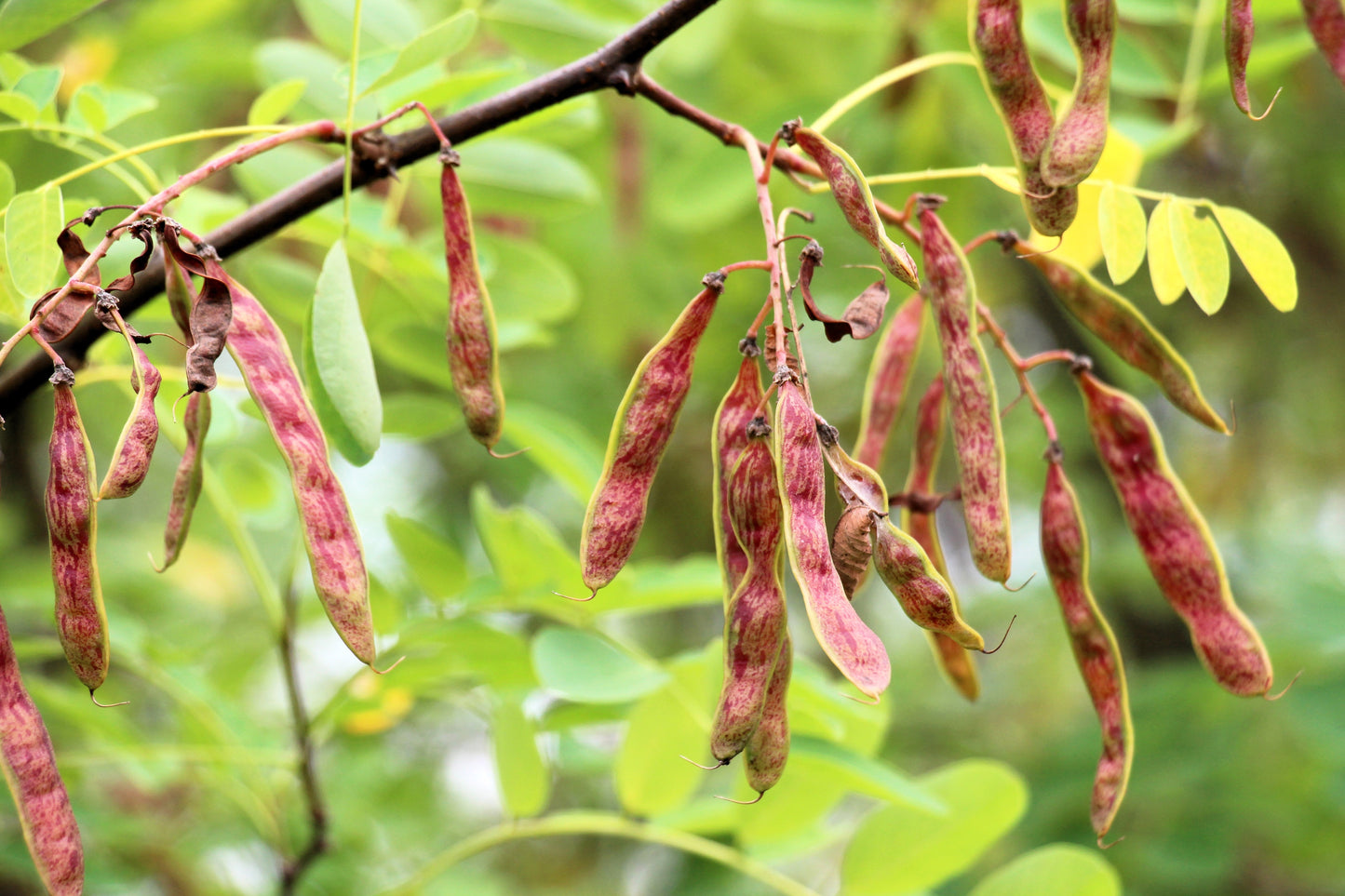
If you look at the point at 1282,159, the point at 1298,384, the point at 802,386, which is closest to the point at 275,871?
the point at 802,386

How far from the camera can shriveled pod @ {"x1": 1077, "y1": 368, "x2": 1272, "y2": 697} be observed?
916mm

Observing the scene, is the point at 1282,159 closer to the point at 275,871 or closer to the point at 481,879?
the point at 481,879

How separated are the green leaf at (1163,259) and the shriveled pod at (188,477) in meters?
0.78

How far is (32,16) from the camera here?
39.9 inches

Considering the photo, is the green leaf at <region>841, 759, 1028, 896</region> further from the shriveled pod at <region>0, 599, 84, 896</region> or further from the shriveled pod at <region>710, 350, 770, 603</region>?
the shriveled pod at <region>0, 599, 84, 896</region>

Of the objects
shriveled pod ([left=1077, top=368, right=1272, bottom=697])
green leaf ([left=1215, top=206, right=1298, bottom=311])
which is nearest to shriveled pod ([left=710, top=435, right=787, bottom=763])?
shriveled pod ([left=1077, top=368, right=1272, bottom=697])

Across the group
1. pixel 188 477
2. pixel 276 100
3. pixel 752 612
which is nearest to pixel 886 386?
pixel 752 612

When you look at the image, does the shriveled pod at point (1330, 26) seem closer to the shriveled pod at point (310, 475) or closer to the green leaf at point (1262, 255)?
the green leaf at point (1262, 255)

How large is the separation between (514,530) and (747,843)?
1.58 feet

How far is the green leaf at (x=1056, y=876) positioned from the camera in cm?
119

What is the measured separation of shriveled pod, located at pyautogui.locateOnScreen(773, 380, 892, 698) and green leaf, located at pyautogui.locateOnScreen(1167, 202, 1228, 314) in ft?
1.37

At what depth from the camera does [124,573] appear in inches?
92.3

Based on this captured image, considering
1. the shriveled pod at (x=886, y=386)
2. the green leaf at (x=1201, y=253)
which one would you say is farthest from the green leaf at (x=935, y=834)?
the green leaf at (x=1201, y=253)

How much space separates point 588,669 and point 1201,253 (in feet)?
2.34
